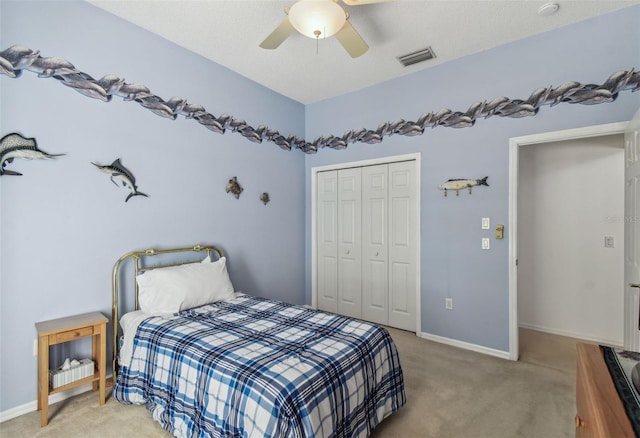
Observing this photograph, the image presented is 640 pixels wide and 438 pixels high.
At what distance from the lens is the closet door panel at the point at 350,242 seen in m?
4.16

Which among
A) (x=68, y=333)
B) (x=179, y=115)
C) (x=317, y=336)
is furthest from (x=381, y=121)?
(x=68, y=333)

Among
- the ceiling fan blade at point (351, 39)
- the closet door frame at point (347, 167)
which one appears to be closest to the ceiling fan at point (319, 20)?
the ceiling fan blade at point (351, 39)

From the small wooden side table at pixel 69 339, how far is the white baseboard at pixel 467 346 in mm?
3116

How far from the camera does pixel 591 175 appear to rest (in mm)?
3518

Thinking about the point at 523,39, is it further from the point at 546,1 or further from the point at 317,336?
the point at 317,336

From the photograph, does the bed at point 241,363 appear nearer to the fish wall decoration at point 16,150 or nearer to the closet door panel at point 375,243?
the fish wall decoration at point 16,150

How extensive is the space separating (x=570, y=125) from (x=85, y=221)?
4.24m

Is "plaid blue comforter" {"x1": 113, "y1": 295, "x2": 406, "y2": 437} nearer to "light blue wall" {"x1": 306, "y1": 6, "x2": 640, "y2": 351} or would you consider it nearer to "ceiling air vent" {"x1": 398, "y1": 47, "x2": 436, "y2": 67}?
"light blue wall" {"x1": 306, "y1": 6, "x2": 640, "y2": 351}

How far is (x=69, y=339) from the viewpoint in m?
2.11

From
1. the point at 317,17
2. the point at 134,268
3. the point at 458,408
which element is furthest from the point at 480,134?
the point at 134,268

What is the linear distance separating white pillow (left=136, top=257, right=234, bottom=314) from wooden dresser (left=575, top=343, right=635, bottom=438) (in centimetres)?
252

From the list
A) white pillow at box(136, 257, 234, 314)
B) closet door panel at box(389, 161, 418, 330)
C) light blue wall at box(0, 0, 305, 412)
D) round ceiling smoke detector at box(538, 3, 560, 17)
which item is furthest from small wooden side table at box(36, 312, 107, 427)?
round ceiling smoke detector at box(538, 3, 560, 17)

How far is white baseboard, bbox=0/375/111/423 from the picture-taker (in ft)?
6.90

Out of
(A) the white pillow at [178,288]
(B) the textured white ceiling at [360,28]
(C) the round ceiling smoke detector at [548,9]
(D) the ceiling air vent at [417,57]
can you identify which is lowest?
(A) the white pillow at [178,288]
